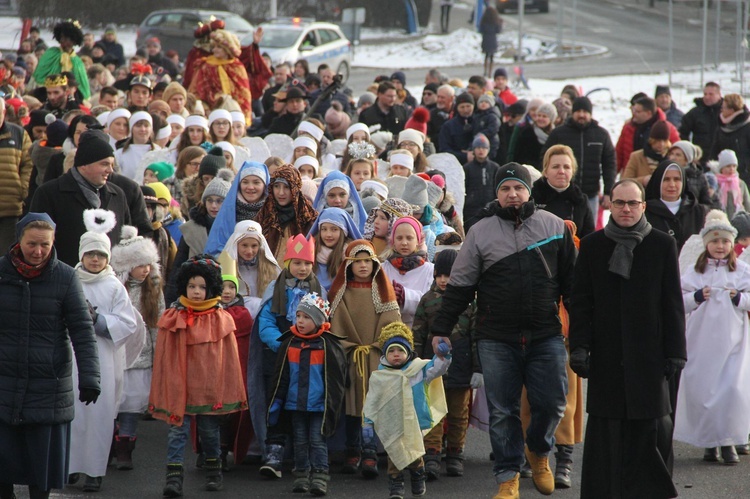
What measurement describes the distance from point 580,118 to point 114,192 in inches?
258

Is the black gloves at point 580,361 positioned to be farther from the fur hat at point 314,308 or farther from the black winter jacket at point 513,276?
the fur hat at point 314,308

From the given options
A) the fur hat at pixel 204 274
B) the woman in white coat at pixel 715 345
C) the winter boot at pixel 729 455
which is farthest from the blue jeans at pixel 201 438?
the winter boot at pixel 729 455

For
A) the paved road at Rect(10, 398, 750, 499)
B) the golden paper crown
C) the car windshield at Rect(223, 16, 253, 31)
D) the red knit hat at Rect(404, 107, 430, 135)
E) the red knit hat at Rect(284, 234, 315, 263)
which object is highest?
the car windshield at Rect(223, 16, 253, 31)

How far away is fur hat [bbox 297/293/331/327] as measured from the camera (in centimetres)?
774

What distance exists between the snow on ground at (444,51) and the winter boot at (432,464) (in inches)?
1220

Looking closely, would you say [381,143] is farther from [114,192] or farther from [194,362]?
[194,362]

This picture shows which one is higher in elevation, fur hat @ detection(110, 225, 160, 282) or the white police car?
the white police car

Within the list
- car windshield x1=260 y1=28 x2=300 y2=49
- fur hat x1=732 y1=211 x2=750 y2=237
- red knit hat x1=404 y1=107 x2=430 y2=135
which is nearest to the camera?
fur hat x1=732 y1=211 x2=750 y2=237

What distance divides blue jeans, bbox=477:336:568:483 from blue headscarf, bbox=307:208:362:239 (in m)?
1.64

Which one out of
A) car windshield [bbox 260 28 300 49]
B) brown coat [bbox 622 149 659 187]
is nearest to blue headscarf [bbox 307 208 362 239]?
brown coat [bbox 622 149 659 187]

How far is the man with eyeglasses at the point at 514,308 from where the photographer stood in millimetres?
7383

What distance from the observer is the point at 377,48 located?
42.3m

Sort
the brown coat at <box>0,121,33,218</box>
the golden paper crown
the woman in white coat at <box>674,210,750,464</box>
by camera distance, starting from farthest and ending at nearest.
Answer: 1. the golden paper crown
2. the brown coat at <box>0,121,33,218</box>
3. the woman in white coat at <box>674,210,750,464</box>

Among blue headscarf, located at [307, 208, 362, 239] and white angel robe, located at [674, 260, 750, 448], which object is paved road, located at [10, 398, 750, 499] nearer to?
white angel robe, located at [674, 260, 750, 448]
